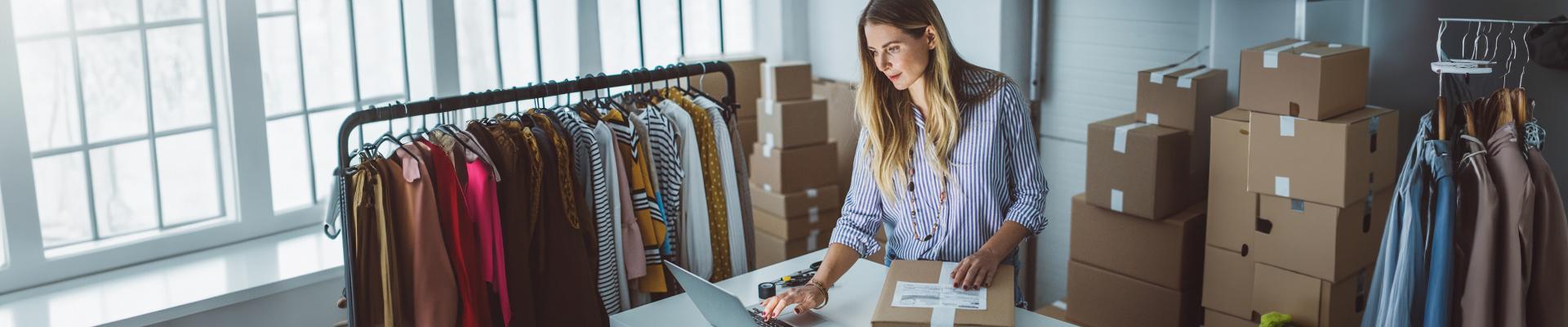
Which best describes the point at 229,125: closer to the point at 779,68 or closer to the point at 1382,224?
the point at 779,68

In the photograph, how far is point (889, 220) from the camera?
239 centimetres

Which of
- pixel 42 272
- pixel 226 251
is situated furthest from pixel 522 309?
pixel 42 272

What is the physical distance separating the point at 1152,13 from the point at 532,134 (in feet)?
6.59

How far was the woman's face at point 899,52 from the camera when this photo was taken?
7.00 feet

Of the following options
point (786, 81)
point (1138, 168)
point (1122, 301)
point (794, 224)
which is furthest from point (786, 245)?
point (1138, 168)

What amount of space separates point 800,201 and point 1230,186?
1.35m

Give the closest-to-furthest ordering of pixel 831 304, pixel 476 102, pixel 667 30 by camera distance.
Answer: pixel 831 304
pixel 476 102
pixel 667 30

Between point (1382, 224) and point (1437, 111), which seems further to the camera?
point (1382, 224)

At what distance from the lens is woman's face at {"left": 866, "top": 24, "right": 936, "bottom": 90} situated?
2.13m

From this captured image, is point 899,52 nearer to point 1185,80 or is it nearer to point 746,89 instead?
point 1185,80

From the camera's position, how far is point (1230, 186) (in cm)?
302

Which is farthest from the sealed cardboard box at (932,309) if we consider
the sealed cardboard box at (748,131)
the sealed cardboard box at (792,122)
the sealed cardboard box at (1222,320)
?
the sealed cardboard box at (748,131)

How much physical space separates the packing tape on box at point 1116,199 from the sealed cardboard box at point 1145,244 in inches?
1.6

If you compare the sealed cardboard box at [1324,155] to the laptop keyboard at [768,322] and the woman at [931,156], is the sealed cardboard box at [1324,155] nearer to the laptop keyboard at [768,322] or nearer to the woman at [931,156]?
the woman at [931,156]
